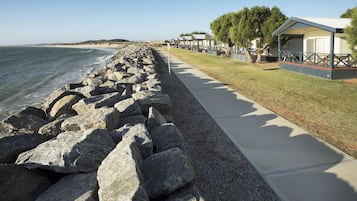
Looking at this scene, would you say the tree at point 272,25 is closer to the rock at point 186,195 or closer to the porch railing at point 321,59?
the porch railing at point 321,59

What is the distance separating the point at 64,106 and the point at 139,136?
3.32 meters

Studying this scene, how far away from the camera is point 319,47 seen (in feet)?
59.7

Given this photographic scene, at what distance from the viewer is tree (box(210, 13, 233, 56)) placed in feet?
102

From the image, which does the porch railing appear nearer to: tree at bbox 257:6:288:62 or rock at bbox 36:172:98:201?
tree at bbox 257:6:288:62

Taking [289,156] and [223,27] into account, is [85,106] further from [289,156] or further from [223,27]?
[223,27]

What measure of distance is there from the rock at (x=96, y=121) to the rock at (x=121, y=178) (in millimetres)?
1441

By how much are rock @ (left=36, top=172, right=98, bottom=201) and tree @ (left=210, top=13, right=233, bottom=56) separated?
2981cm

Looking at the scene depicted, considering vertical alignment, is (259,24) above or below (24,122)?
above

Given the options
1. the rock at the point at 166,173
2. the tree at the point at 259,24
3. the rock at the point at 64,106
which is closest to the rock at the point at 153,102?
the rock at the point at 64,106

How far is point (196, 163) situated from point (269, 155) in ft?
4.87

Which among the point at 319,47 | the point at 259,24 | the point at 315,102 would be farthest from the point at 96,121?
the point at 259,24

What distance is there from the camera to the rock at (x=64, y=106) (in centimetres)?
617

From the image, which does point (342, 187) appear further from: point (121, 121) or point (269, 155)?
point (121, 121)

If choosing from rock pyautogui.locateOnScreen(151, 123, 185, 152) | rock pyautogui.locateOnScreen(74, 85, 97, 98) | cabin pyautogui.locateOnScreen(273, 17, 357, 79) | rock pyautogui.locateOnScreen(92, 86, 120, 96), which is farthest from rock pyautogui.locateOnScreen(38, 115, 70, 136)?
cabin pyautogui.locateOnScreen(273, 17, 357, 79)
